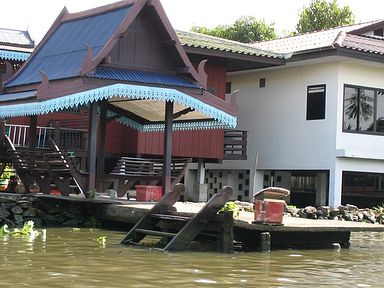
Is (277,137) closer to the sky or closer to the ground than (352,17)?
closer to the ground

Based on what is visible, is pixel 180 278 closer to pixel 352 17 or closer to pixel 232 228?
pixel 232 228

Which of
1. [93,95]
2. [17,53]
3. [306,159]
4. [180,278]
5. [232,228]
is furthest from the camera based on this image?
[306,159]

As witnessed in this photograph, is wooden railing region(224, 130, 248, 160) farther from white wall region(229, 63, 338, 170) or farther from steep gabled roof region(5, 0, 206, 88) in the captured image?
steep gabled roof region(5, 0, 206, 88)

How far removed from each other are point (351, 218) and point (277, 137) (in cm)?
557

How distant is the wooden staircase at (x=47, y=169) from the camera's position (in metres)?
15.9

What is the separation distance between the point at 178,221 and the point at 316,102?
11.9 m

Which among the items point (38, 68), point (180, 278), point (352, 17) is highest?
point (352, 17)

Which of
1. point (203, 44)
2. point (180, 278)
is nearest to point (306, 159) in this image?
point (203, 44)

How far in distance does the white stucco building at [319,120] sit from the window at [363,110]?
31 millimetres

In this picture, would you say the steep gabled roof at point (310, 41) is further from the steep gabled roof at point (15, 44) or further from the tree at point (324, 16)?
the tree at point (324, 16)

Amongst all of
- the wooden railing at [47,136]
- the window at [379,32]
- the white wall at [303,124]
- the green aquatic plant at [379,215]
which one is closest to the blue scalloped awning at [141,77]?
the wooden railing at [47,136]

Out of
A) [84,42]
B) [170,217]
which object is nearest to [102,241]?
[170,217]

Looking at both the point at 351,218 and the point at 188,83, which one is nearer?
the point at 188,83

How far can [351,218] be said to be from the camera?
65.5ft
